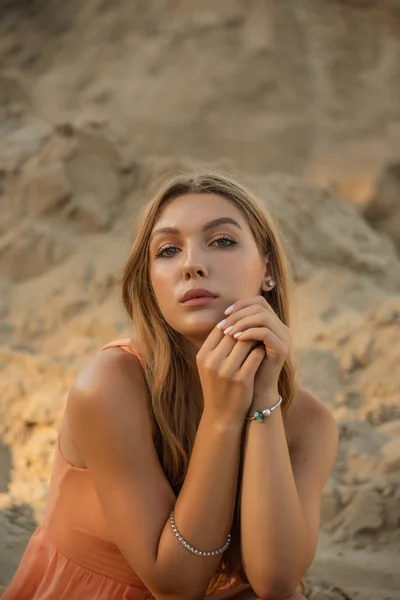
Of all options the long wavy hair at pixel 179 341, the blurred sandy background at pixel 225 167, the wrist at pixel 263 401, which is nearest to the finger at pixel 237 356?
the wrist at pixel 263 401

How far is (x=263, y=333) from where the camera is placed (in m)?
1.84

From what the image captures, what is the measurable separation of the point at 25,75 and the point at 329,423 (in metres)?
5.36

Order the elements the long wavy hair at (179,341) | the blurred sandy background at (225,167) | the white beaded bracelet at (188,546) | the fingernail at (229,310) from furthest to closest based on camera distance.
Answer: the blurred sandy background at (225,167) < the long wavy hair at (179,341) < the fingernail at (229,310) < the white beaded bracelet at (188,546)

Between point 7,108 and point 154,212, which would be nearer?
point 154,212

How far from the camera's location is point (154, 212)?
6.97 ft

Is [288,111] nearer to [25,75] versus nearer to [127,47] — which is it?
[127,47]

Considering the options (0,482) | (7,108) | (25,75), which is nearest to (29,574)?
(0,482)

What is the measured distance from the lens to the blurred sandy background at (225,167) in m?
3.41

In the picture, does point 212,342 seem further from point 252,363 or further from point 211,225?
point 211,225

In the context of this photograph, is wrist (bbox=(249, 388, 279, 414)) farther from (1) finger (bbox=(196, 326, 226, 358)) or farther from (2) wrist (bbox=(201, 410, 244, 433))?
(1) finger (bbox=(196, 326, 226, 358))

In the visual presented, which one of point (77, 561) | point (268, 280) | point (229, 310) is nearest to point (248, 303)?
point (229, 310)

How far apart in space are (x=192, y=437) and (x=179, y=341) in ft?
0.86

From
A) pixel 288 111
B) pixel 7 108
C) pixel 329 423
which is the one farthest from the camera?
pixel 288 111

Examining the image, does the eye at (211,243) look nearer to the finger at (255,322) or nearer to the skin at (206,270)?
the skin at (206,270)
